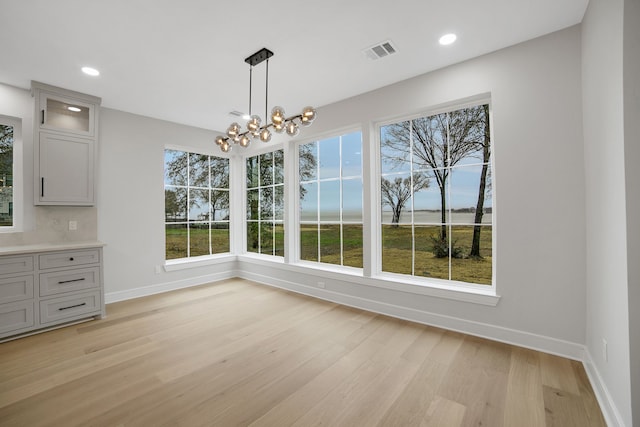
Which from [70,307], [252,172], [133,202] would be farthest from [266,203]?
[70,307]

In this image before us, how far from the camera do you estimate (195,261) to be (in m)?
4.77

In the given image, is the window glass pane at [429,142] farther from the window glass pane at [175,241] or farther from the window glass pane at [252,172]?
the window glass pane at [175,241]

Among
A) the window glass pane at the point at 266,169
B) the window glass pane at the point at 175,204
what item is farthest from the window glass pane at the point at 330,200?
the window glass pane at the point at 175,204

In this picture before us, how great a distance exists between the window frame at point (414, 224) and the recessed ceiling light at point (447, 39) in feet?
2.05

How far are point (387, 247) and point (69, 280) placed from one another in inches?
145

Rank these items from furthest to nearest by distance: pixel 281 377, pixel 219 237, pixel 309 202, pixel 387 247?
pixel 219 237, pixel 309 202, pixel 387 247, pixel 281 377

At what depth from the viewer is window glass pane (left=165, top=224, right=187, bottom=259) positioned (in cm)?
461

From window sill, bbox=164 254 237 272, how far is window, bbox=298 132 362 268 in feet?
5.32

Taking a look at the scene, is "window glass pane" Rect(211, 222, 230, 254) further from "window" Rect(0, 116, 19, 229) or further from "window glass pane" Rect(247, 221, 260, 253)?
"window" Rect(0, 116, 19, 229)

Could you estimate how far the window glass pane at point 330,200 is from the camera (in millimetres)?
4027

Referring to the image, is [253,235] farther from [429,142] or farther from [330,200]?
[429,142]

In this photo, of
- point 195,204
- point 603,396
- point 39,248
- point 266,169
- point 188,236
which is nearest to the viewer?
point 603,396

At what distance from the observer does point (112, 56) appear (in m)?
2.65

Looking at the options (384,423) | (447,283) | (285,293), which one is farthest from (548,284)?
(285,293)
